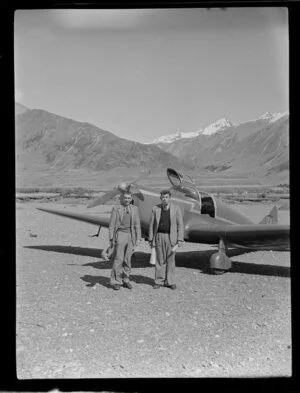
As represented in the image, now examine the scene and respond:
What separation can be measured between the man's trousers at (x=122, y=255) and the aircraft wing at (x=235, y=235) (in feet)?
3.70

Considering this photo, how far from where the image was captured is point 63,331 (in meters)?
3.71

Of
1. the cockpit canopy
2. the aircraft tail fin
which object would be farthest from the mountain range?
the aircraft tail fin

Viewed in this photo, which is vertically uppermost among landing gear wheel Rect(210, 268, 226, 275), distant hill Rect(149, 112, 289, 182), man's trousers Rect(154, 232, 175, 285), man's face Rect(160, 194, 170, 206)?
distant hill Rect(149, 112, 289, 182)

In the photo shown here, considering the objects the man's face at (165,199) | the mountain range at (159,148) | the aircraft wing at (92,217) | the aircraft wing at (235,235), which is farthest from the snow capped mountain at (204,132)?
the aircraft wing at (92,217)

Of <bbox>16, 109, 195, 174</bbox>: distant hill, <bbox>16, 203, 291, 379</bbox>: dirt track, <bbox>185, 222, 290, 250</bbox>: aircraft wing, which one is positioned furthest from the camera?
<bbox>185, 222, 290, 250</bbox>: aircraft wing

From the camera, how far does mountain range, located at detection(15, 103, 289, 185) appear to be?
4.00m

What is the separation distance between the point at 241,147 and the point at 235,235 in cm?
122

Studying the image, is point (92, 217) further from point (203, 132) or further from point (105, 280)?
point (203, 132)

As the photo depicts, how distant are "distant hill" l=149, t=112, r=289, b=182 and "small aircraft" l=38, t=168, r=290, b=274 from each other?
0.36 m

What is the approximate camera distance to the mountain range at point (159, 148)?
4.00 meters

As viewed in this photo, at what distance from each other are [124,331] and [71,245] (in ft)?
10.1

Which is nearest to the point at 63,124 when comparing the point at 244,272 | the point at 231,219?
the point at 231,219

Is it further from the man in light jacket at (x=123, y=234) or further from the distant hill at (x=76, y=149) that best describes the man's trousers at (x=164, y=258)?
the distant hill at (x=76, y=149)

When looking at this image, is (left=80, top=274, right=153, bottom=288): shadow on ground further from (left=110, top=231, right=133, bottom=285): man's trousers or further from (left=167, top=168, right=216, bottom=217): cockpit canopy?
(left=167, top=168, right=216, bottom=217): cockpit canopy
